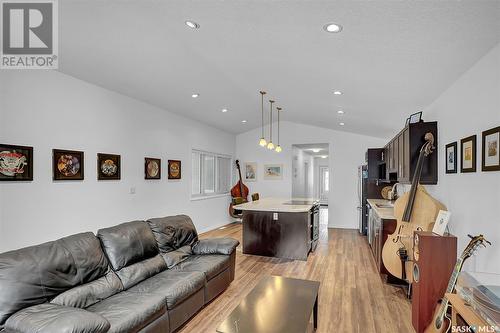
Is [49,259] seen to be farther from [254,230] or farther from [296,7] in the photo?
[254,230]

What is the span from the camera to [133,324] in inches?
78.6

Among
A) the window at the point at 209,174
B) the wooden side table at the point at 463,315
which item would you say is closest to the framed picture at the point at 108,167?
the window at the point at 209,174

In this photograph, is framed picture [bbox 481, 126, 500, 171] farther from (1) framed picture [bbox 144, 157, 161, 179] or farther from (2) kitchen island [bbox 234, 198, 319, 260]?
(1) framed picture [bbox 144, 157, 161, 179]

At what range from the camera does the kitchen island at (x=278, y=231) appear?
4.91 m

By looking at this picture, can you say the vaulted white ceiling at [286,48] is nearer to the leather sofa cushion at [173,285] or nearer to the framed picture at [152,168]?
the framed picture at [152,168]

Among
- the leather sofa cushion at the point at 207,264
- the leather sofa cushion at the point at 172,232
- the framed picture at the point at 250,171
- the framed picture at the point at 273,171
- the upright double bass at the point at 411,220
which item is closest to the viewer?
the upright double bass at the point at 411,220

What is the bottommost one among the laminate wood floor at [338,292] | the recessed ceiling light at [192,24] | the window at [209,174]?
the laminate wood floor at [338,292]

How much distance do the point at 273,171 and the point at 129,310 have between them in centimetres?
684

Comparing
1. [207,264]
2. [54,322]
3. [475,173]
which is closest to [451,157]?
[475,173]

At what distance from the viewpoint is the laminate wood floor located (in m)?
2.75

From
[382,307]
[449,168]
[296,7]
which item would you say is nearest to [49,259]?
[296,7]

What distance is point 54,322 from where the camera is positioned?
5.57ft

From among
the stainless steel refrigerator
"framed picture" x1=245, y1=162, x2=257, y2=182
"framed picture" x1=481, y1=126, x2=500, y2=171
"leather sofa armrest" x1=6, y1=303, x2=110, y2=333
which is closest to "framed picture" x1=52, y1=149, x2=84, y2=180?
"leather sofa armrest" x1=6, y1=303, x2=110, y2=333

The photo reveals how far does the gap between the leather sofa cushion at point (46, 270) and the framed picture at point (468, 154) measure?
3.42m
